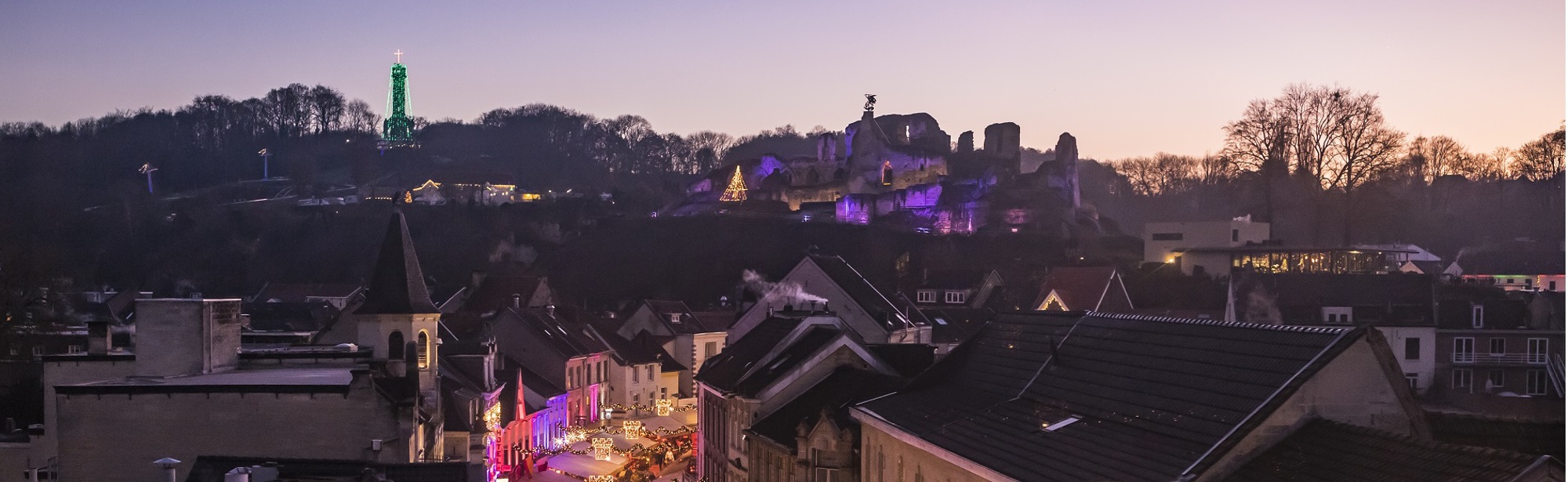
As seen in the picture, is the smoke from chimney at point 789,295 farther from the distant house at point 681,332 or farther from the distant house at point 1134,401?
the distant house at point 1134,401

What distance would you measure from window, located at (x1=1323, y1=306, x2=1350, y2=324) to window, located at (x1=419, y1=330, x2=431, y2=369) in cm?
3423

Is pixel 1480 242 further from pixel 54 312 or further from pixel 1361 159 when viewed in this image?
pixel 54 312

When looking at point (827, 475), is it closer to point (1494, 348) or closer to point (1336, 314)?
point (1494, 348)

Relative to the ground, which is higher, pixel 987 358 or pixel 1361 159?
pixel 1361 159

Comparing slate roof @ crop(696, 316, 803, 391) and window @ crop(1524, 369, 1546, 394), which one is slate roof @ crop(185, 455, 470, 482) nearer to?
slate roof @ crop(696, 316, 803, 391)

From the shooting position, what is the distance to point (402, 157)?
646 ft

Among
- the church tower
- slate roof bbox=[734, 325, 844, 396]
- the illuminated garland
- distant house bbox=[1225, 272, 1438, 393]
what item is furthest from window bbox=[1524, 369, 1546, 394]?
the church tower

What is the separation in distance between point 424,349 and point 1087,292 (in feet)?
157

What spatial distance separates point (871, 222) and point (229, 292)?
5334cm

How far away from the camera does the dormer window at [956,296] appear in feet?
287

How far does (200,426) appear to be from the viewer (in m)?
26.6

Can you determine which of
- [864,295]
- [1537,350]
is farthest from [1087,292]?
[1537,350]

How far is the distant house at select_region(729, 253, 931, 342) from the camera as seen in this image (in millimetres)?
53688

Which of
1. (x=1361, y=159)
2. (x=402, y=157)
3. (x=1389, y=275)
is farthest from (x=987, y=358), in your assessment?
(x=402, y=157)
